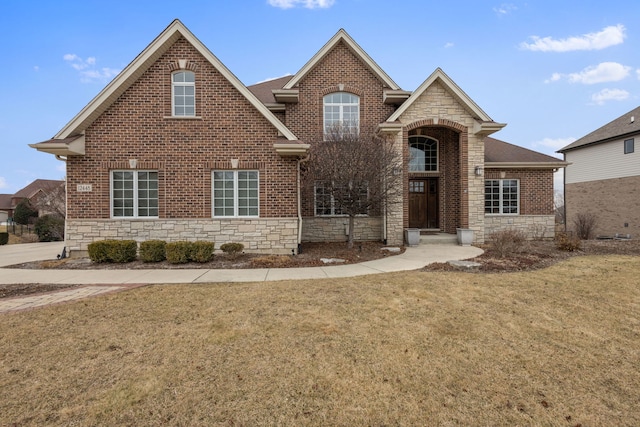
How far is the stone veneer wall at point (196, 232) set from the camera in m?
10.2

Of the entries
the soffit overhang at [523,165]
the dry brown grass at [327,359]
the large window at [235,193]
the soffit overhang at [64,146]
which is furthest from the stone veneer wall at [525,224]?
the soffit overhang at [64,146]

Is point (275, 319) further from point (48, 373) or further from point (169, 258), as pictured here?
point (169, 258)

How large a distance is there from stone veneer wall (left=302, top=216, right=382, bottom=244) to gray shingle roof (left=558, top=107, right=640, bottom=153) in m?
20.0

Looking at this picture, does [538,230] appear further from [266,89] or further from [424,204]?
[266,89]

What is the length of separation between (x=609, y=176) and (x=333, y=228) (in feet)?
71.6

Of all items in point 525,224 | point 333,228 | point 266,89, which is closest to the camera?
point 333,228

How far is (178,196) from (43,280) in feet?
13.7

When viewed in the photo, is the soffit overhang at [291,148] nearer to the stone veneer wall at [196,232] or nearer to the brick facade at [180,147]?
the brick facade at [180,147]

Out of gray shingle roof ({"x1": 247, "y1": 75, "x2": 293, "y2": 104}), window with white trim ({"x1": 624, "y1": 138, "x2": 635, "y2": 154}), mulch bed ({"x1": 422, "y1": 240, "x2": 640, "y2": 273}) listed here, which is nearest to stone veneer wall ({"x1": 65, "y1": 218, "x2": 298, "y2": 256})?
mulch bed ({"x1": 422, "y1": 240, "x2": 640, "y2": 273})

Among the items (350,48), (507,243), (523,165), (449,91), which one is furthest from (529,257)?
(350,48)

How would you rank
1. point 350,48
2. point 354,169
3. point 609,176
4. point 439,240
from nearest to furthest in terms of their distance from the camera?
point 354,169 → point 439,240 → point 350,48 → point 609,176

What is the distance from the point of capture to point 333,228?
13.4 metres

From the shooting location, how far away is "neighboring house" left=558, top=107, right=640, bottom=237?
2023 cm

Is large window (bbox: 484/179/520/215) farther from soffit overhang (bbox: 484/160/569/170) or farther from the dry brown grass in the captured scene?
the dry brown grass
